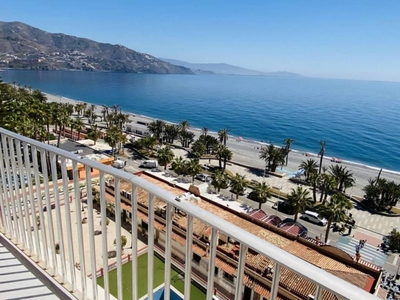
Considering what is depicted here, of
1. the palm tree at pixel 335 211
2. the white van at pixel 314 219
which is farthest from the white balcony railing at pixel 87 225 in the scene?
the white van at pixel 314 219

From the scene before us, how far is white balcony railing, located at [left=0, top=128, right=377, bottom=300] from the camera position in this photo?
1.06 metres

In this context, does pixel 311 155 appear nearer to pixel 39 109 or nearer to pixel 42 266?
pixel 39 109

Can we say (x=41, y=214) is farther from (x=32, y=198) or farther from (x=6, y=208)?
(x=6, y=208)

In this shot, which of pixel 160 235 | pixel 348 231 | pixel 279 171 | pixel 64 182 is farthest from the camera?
pixel 279 171

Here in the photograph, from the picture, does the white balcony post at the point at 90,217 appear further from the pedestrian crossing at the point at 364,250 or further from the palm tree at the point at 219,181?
the palm tree at the point at 219,181

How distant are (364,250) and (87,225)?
21.8 m

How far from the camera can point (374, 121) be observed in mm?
81500

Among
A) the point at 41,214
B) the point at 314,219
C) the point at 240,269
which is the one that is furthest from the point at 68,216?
the point at 314,219

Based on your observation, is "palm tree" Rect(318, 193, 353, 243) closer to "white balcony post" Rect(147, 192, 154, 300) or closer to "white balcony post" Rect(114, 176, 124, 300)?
"white balcony post" Rect(114, 176, 124, 300)

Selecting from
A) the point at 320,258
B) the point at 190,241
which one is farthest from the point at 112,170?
the point at 320,258

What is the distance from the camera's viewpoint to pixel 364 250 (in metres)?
19.4

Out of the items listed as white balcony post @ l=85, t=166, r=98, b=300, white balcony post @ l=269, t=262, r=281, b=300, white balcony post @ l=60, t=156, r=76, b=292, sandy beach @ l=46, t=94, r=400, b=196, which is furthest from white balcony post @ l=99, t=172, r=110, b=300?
sandy beach @ l=46, t=94, r=400, b=196

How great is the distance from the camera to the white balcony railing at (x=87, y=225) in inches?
41.6

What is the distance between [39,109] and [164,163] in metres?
12.5
